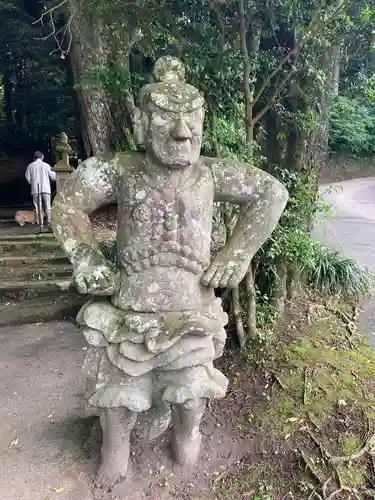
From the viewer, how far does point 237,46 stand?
127 inches

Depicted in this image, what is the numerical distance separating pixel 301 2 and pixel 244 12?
1.18ft

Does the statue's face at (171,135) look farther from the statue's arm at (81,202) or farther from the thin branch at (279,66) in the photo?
the thin branch at (279,66)

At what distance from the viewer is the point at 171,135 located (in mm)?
2150

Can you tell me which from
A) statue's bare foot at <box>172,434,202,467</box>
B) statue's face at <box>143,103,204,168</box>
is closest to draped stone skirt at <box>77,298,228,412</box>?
statue's bare foot at <box>172,434,202,467</box>

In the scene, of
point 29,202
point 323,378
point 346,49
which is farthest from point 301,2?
point 29,202

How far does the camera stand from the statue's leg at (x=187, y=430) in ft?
8.17

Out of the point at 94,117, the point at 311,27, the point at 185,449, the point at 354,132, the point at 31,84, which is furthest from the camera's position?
the point at 354,132

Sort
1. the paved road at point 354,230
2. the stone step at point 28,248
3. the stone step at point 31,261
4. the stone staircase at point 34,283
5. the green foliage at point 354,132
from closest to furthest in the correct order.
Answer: the paved road at point 354,230 < the stone staircase at point 34,283 < the stone step at point 31,261 < the stone step at point 28,248 < the green foliage at point 354,132

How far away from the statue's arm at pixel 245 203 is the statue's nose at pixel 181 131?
31 cm

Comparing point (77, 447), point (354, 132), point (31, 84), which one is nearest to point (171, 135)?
point (77, 447)

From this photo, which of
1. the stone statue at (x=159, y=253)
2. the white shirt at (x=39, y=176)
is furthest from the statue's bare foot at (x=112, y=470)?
the white shirt at (x=39, y=176)

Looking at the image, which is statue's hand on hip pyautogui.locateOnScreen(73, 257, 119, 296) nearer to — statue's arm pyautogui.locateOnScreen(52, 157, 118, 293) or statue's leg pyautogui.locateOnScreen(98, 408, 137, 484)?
statue's arm pyautogui.locateOnScreen(52, 157, 118, 293)

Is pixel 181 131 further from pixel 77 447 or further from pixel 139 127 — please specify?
pixel 77 447

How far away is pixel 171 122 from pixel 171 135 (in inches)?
2.6
